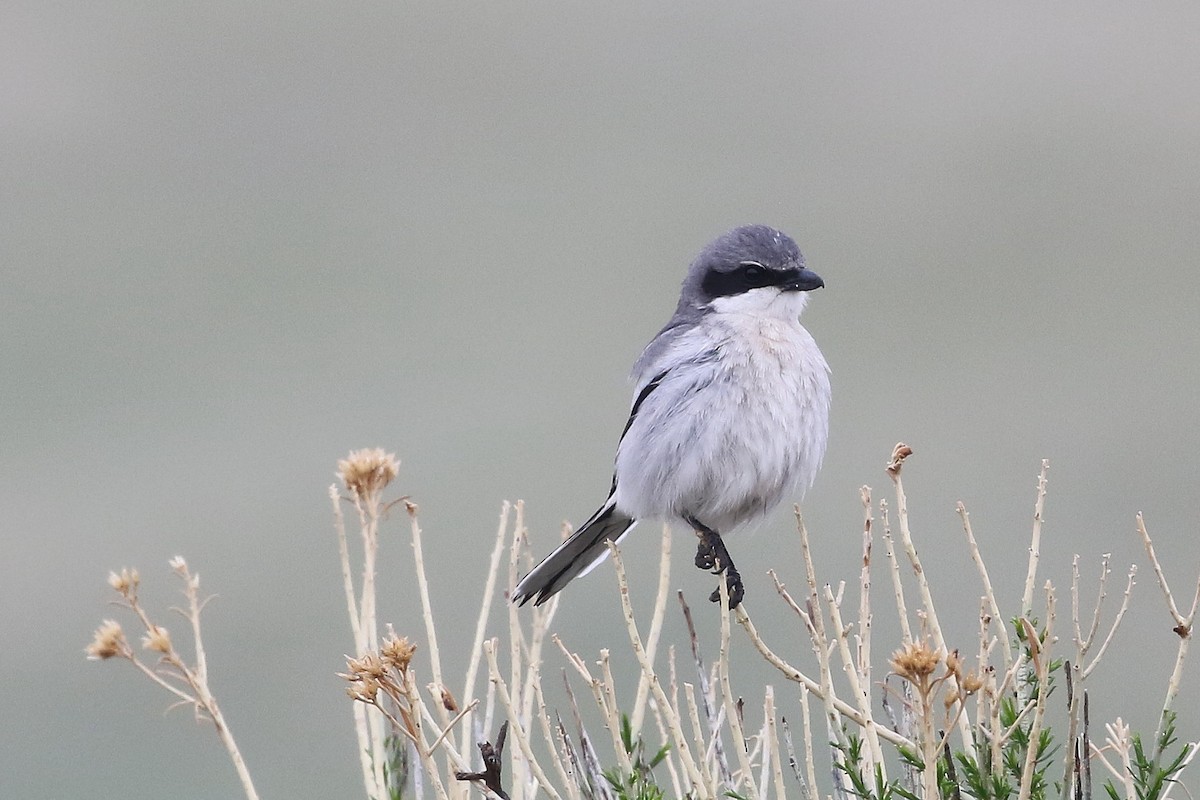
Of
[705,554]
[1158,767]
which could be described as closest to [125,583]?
[705,554]

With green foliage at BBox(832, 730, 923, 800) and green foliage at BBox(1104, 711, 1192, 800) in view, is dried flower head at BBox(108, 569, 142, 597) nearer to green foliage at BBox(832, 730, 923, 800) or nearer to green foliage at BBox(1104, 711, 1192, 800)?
green foliage at BBox(832, 730, 923, 800)

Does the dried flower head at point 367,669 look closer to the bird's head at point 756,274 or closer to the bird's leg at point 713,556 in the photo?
the bird's leg at point 713,556

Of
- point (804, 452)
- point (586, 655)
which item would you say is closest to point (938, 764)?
point (804, 452)

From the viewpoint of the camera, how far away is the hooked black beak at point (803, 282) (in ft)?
15.9

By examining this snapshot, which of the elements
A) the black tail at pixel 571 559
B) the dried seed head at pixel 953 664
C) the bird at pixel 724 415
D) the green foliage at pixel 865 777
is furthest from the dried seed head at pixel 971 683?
the black tail at pixel 571 559

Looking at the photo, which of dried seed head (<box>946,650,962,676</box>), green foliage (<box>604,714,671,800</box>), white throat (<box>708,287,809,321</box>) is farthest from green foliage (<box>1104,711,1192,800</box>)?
white throat (<box>708,287,809,321</box>)

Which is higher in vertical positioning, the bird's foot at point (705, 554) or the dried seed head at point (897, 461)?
the dried seed head at point (897, 461)

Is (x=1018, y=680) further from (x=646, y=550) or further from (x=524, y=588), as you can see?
(x=646, y=550)

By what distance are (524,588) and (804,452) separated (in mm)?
951

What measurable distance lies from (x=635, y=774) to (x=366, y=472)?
91 cm

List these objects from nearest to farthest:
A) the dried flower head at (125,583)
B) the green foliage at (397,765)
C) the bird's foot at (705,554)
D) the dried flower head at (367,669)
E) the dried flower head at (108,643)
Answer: the dried flower head at (367,669) < the dried flower head at (108,643) < the dried flower head at (125,583) < the green foliage at (397,765) < the bird's foot at (705,554)

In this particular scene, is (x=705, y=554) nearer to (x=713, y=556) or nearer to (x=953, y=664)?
(x=713, y=556)

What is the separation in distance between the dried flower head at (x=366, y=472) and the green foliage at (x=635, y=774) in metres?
0.74

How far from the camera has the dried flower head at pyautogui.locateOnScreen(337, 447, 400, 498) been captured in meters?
3.36
